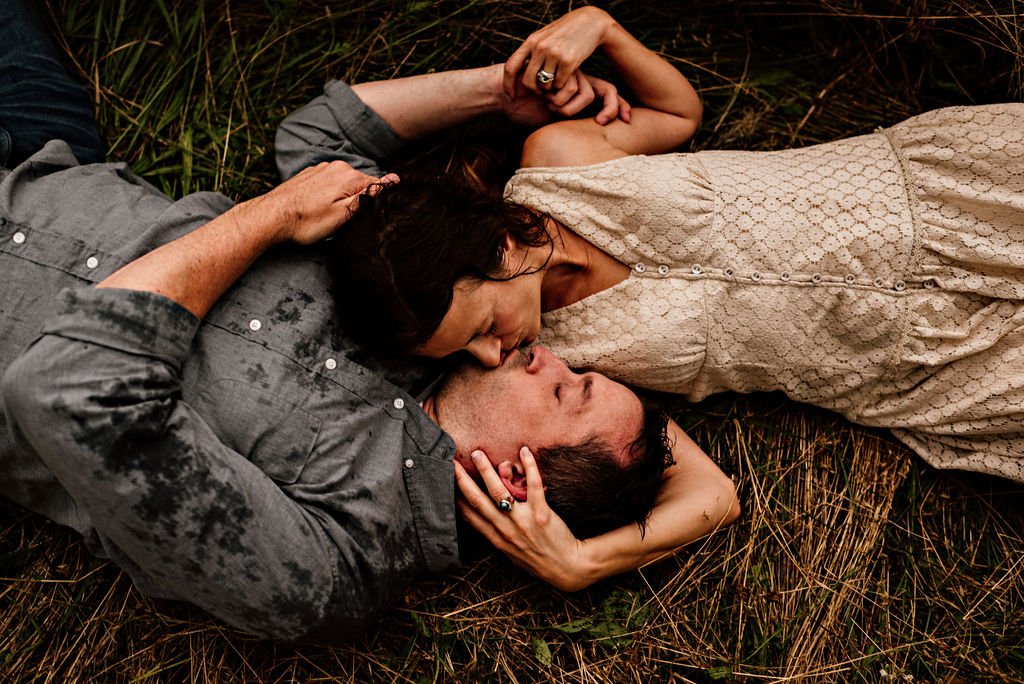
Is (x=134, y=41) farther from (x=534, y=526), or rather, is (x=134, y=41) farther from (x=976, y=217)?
(x=976, y=217)

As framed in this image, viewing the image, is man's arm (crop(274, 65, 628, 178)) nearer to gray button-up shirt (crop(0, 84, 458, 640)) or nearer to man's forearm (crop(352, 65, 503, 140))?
man's forearm (crop(352, 65, 503, 140))

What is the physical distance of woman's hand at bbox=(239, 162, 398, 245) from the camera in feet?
7.34

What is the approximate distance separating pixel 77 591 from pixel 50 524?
0.27 m

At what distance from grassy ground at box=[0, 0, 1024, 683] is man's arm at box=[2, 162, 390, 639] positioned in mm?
710

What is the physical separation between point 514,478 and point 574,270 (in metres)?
0.75

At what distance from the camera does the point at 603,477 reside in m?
2.36

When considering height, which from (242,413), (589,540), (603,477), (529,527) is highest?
(242,413)

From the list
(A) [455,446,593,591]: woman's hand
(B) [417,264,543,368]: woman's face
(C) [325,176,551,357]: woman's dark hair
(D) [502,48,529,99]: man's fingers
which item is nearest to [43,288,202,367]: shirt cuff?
(C) [325,176,551,357]: woman's dark hair

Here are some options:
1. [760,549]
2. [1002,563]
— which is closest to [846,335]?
[760,549]

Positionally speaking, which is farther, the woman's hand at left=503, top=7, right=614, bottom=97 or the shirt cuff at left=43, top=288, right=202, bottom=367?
the woman's hand at left=503, top=7, right=614, bottom=97

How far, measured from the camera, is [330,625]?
214 cm

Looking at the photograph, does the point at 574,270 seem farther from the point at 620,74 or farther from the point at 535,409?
the point at 620,74

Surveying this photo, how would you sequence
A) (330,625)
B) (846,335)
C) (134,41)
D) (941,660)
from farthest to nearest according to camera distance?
(134,41) → (941,660) → (846,335) → (330,625)

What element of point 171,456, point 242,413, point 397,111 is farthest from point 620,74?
point 171,456
